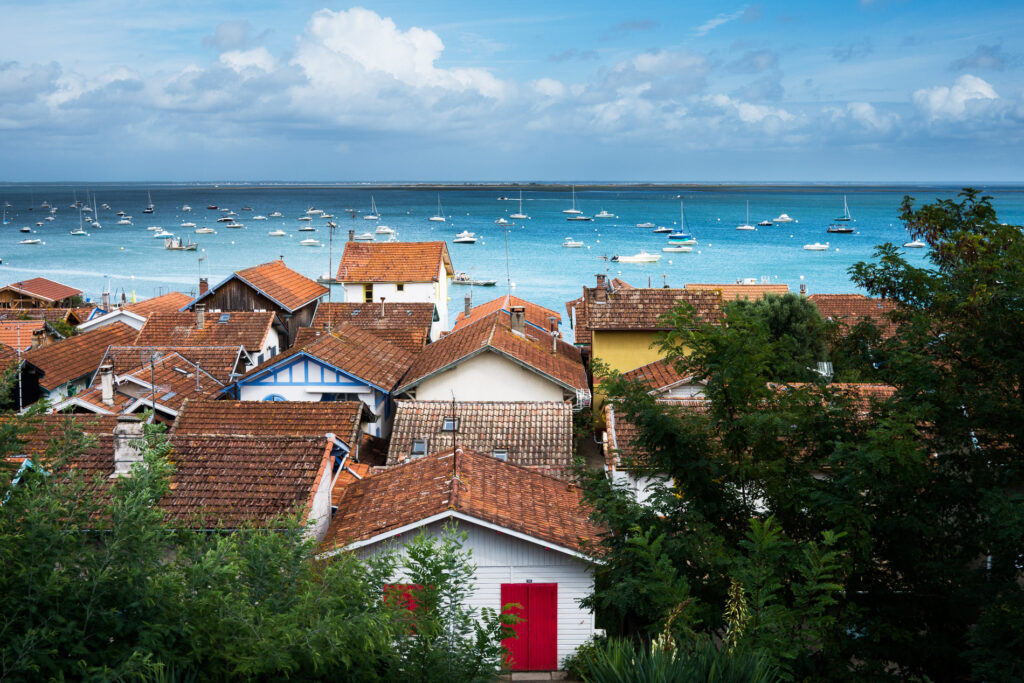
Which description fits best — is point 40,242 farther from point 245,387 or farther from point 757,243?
point 245,387

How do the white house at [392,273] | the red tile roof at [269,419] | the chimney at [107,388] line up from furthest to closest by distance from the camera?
the white house at [392,273], the chimney at [107,388], the red tile roof at [269,419]

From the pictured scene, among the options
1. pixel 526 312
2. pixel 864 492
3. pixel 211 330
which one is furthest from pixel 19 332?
pixel 864 492

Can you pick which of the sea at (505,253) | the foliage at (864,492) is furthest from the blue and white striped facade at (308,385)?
the sea at (505,253)

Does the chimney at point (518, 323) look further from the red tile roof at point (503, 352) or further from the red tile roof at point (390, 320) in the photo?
the red tile roof at point (390, 320)

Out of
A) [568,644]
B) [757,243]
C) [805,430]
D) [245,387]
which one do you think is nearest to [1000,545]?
[805,430]

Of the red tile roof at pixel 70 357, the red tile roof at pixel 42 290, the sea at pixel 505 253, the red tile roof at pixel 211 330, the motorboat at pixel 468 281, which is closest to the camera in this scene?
the red tile roof at pixel 70 357
